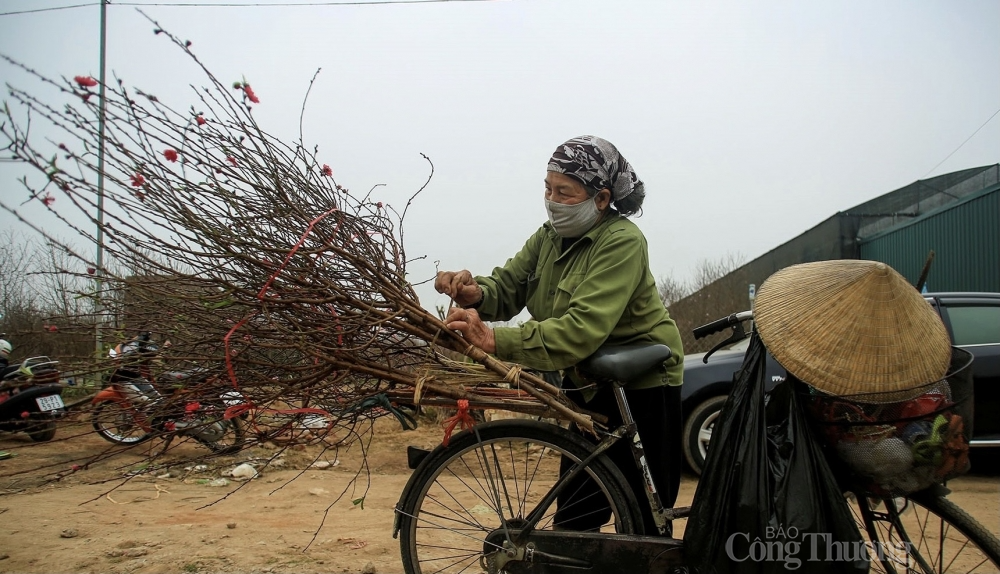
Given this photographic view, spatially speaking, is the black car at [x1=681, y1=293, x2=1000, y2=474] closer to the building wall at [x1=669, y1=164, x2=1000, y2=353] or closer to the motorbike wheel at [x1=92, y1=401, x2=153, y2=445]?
the motorbike wheel at [x1=92, y1=401, x2=153, y2=445]

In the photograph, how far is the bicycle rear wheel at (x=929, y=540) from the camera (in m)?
2.12

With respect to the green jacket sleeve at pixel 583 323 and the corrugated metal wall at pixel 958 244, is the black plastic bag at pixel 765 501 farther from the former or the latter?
the corrugated metal wall at pixel 958 244

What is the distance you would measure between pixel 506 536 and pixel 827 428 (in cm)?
112

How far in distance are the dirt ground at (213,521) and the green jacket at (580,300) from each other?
0.77 m

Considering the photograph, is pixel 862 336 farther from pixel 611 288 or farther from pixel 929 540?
pixel 929 540

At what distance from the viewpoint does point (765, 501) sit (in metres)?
1.86

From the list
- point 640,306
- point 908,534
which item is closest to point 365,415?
point 640,306

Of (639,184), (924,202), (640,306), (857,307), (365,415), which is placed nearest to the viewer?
(857,307)

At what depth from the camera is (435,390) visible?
6.81 feet

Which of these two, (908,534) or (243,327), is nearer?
(243,327)

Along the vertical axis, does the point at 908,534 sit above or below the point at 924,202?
below

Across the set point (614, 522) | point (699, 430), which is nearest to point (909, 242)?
point (699, 430)

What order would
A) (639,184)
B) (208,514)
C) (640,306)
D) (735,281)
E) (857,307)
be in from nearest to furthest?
(857,307) < (640,306) < (639,184) < (208,514) < (735,281)

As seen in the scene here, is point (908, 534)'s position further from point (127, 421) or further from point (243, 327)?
point (127, 421)
